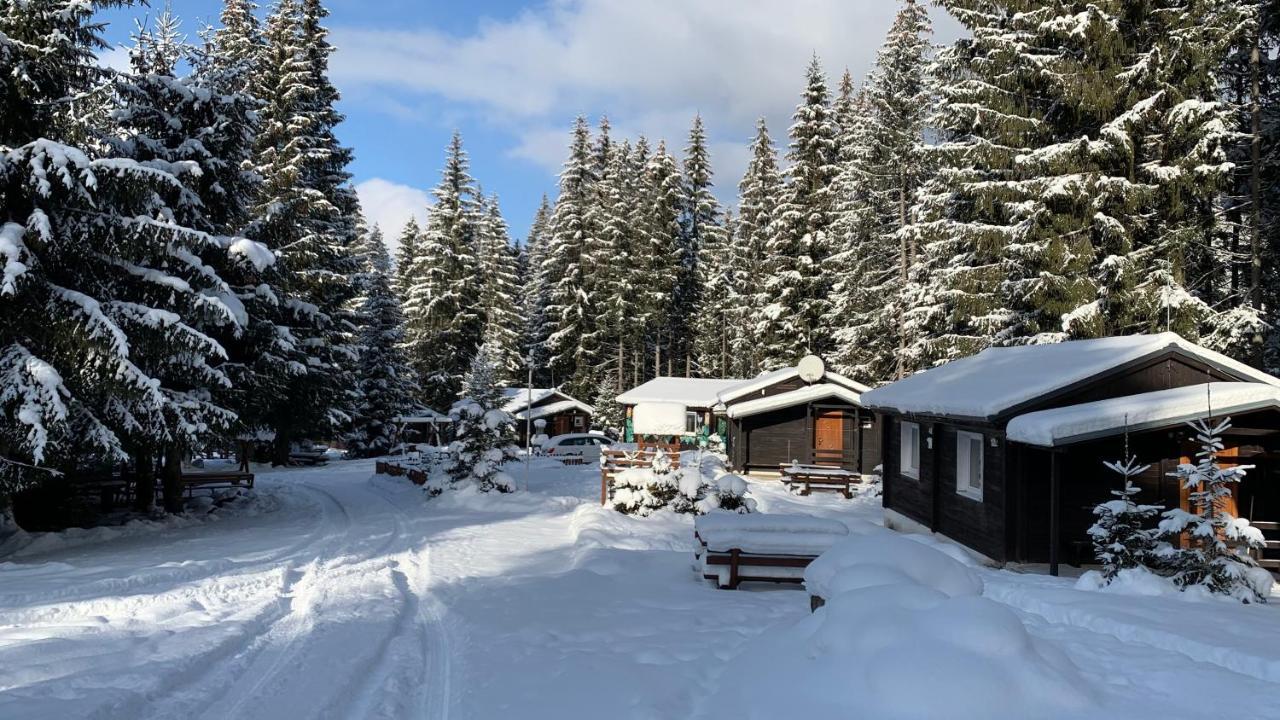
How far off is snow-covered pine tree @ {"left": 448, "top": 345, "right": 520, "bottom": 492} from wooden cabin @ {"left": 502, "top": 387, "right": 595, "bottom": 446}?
2482cm

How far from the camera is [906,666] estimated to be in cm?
575

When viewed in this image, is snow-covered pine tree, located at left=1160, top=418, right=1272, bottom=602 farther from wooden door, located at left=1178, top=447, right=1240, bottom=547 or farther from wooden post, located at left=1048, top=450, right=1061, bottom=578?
wooden door, located at left=1178, top=447, right=1240, bottom=547

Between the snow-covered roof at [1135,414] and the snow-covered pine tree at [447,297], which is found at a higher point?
the snow-covered pine tree at [447,297]

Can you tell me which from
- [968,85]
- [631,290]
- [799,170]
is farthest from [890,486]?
[631,290]

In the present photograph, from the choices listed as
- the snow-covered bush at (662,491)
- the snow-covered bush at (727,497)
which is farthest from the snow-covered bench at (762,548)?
the snow-covered bush at (662,491)

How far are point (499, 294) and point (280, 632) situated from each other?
155 feet

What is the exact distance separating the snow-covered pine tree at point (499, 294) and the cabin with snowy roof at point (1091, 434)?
41.4 meters

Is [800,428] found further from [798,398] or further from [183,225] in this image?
[183,225]

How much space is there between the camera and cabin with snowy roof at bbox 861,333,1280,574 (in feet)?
40.3

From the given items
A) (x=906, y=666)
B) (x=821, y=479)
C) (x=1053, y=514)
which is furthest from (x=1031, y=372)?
(x=821, y=479)

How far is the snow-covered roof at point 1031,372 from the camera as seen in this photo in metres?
13.3

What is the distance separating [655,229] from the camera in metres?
53.6

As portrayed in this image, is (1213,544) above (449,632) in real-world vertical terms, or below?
above

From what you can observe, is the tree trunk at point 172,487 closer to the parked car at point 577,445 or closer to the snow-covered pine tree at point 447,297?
the parked car at point 577,445
